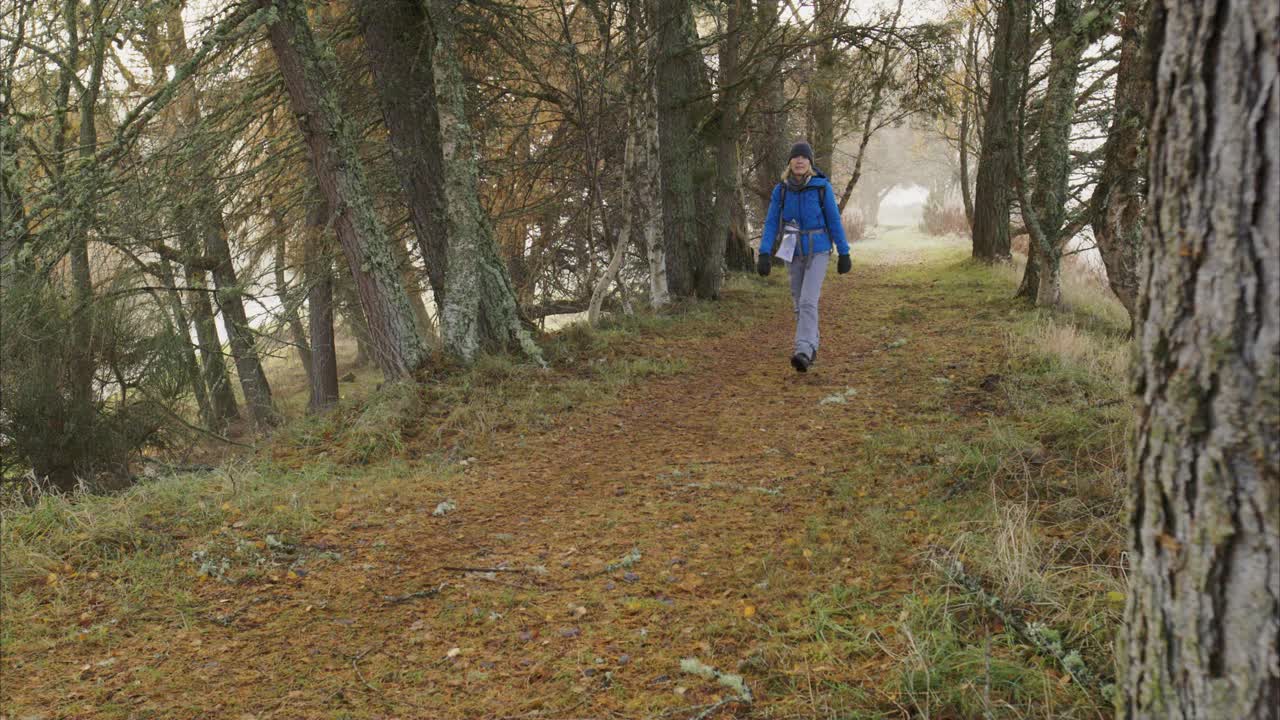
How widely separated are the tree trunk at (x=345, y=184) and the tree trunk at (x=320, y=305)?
277cm

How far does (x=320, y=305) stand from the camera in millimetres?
11773

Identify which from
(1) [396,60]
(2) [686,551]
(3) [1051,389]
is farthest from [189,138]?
(3) [1051,389]

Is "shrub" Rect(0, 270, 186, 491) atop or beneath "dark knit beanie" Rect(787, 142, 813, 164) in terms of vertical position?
beneath

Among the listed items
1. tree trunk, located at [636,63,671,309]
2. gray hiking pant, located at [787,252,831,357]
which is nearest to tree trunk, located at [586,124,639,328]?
tree trunk, located at [636,63,671,309]

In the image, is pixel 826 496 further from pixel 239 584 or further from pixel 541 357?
pixel 541 357

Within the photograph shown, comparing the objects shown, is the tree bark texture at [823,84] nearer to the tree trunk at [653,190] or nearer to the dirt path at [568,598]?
the tree trunk at [653,190]

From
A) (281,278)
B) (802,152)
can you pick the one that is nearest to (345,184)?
(802,152)

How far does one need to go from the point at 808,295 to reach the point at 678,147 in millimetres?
4348

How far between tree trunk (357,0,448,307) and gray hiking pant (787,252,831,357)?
3.69 metres

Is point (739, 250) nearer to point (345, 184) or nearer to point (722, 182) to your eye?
point (722, 182)

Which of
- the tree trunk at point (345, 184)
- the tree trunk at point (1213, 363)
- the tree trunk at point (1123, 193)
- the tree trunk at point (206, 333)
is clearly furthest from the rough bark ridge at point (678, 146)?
the tree trunk at point (1213, 363)

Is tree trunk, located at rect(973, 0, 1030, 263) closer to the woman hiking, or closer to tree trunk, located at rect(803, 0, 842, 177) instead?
tree trunk, located at rect(803, 0, 842, 177)

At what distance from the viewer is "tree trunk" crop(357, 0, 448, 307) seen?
7.39m

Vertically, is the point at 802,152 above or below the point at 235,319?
above
